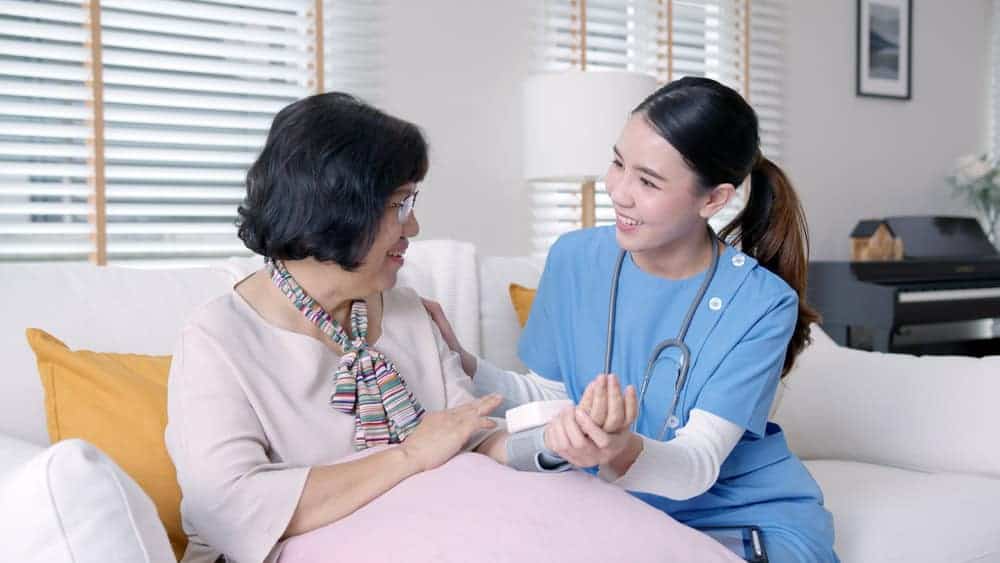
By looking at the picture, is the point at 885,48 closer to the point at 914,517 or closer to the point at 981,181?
the point at 981,181

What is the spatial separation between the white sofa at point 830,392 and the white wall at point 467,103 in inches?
51.5

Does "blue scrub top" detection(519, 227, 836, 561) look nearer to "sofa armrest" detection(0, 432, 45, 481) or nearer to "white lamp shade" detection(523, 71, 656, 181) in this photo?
"sofa armrest" detection(0, 432, 45, 481)

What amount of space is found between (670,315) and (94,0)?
222 centimetres

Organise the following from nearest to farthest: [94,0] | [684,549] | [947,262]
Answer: [684,549] → [94,0] → [947,262]

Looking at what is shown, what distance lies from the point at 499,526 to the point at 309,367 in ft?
1.39

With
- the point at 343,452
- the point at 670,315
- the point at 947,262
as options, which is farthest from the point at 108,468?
the point at 947,262

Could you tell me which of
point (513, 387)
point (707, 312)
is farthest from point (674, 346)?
point (513, 387)

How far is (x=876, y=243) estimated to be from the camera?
14.9 feet

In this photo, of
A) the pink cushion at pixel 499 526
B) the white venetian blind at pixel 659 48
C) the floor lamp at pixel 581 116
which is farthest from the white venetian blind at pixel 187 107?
the pink cushion at pixel 499 526

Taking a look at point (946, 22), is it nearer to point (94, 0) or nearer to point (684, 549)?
point (94, 0)

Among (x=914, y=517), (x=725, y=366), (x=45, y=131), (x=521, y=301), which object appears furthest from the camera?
(x=45, y=131)

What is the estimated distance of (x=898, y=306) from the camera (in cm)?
410

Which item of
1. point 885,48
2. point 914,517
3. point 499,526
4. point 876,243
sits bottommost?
point 914,517

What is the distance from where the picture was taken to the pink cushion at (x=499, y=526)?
1.06 m
